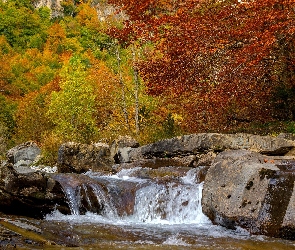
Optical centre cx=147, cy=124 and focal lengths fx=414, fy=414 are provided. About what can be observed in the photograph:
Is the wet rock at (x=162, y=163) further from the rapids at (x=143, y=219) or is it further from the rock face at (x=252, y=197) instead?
the rock face at (x=252, y=197)

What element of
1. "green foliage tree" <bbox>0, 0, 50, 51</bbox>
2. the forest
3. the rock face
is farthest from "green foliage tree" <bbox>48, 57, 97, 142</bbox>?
"green foliage tree" <bbox>0, 0, 50, 51</bbox>

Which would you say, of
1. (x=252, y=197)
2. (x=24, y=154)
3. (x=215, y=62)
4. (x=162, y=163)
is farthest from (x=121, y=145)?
(x=24, y=154)

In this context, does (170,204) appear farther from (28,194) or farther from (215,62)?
(215,62)

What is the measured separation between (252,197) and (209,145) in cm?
555

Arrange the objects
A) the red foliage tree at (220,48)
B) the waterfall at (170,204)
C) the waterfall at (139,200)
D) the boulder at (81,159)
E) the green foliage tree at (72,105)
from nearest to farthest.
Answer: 1. the waterfall at (170,204)
2. the waterfall at (139,200)
3. the red foliage tree at (220,48)
4. the boulder at (81,159)
5. the green foliage tree at (72,105)

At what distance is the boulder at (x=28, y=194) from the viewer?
28.1 ft

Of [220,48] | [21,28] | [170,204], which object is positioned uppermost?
[21,28]

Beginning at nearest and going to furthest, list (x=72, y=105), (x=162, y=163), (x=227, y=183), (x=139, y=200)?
(x=227, y=183) → (x=139, y=200) → (x=162, y=163) → (x=72, y=105)

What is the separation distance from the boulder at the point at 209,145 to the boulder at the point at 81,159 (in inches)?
41.9

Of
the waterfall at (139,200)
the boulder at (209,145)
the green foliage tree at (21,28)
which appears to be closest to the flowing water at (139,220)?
the waterfall at (139,200)

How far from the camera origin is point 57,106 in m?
28.7

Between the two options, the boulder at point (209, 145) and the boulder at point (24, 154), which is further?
the boulder at point (24, 154)

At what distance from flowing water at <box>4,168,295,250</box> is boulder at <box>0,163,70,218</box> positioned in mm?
244

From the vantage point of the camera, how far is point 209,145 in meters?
13.0
